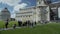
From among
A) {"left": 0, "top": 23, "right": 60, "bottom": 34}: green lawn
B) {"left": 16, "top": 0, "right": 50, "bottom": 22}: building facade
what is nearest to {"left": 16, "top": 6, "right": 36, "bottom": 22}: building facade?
{"left": 16, "top": 0, "right": 50, "bottom": 22}: building facade

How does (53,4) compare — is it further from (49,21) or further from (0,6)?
(0,6)

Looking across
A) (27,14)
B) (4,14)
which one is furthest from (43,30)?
(4,14)

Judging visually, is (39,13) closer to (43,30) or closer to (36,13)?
(36,13)

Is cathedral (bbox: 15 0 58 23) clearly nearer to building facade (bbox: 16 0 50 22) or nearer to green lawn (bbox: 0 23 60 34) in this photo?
building facade (bbox: 16 0 50 22)

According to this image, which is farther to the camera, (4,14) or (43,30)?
(43,30)

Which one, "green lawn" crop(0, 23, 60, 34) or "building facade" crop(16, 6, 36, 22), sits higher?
"building facade" crop(16, 6, 36, 22)

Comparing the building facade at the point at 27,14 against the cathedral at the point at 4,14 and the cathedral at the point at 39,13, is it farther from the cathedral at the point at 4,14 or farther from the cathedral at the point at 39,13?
the cathedral at the point at 4,14

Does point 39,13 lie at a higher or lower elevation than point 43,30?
higher

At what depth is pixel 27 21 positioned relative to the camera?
4156 millimetres

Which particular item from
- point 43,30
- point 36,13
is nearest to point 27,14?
point 36,13

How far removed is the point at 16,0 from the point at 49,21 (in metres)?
0.94

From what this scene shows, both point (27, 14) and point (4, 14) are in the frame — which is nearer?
point (4, 14)

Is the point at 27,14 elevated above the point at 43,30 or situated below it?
above

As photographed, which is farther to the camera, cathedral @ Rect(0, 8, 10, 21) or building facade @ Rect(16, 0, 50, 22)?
building facade @ Rect(16, 0, 50, 22)
